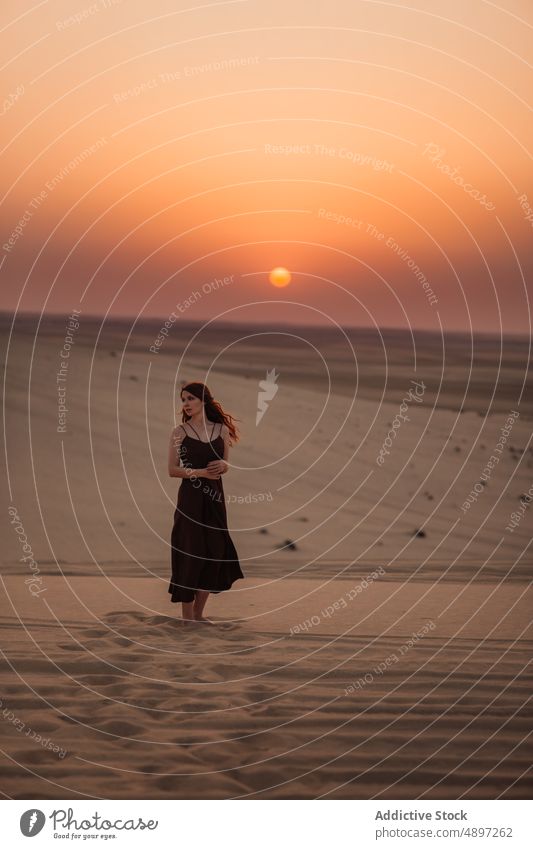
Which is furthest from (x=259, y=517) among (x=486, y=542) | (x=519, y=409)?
(x=519, y=409)

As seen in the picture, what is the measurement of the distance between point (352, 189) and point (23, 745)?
8.47 m

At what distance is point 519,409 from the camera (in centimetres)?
2242

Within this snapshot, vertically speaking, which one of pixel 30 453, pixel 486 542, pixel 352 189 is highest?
pixel 352 189

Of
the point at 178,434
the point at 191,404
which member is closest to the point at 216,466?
the point at 178,434

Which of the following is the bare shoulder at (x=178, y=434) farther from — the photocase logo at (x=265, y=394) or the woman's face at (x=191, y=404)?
the photocase logo at (x=265, y=394)

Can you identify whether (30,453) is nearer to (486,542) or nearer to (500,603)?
(486,542)

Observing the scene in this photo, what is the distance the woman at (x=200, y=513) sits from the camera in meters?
8.82

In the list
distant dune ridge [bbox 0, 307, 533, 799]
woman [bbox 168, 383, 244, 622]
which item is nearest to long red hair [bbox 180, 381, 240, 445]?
woman [bbox 168, 383, 244, 622]

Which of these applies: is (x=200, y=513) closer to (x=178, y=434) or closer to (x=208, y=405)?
(x=178, y=434)

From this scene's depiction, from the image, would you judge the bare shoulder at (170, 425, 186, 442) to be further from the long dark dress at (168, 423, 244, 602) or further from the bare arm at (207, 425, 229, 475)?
the bare arm at (207, 425, 229, 475)
